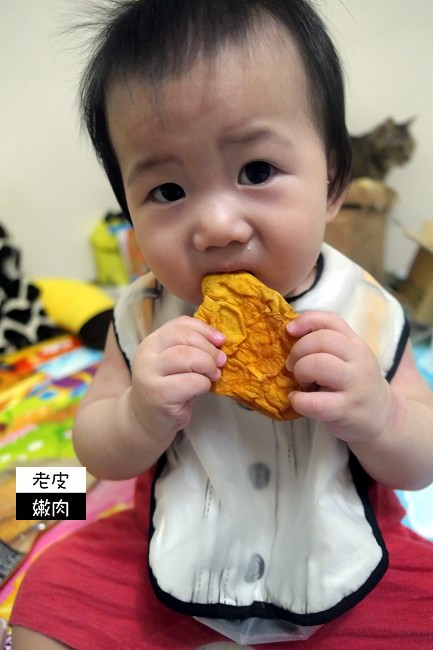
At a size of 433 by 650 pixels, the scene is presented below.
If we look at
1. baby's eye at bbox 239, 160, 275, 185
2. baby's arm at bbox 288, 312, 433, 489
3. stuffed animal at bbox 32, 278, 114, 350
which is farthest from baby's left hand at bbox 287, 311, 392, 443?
stuffed animal at bbox 32, 278, 114, 350

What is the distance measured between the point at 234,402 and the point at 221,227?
0.24m

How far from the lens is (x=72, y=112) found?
1251 mm

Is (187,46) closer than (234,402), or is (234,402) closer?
(187,46)

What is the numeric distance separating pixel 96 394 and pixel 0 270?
0.79 m

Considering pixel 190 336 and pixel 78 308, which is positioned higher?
pixel 190 336

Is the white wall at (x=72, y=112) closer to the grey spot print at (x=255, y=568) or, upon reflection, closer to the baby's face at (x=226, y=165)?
the baby's face at (x=226, y=165)

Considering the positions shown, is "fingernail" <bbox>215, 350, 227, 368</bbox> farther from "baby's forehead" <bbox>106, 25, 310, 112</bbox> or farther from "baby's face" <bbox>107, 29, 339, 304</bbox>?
"baby's forehead" <bbox>106, 25, 310, 112</bbox>

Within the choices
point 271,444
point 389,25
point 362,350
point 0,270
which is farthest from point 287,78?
point 0,270

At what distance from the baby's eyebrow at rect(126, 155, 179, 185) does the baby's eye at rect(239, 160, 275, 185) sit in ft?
0.21

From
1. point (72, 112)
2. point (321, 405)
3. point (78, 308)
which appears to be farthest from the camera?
point (78, 308)

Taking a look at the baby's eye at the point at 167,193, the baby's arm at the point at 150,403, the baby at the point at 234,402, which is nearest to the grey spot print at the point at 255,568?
the baby at the point at 234,402

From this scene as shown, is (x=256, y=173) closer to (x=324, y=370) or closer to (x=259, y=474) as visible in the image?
(x=324, y=370)

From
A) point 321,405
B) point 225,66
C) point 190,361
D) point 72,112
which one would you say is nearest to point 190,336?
point 190,361

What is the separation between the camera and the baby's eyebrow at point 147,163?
51cm
